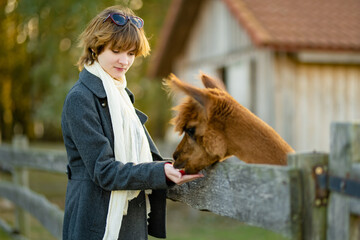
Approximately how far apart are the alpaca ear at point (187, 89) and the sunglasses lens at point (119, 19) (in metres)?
0.49

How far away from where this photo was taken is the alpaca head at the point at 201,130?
2.05 m

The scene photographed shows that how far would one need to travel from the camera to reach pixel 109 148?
2010 millimetres

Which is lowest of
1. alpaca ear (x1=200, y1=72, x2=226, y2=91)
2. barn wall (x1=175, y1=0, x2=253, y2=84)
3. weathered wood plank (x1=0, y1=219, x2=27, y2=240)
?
weathered wood plank (x1=0, y1=219, x2=27, y2=240)

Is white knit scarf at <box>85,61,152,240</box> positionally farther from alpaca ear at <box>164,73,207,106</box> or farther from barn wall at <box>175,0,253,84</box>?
barn wall at <box>175,0,253,84</box>

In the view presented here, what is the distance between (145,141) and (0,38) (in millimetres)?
15229

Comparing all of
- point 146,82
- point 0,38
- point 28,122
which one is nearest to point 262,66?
point 146,82

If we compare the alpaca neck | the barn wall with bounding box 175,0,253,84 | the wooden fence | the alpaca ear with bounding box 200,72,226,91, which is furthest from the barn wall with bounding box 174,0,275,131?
the wooden fence

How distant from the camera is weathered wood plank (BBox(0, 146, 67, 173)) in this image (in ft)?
13.6

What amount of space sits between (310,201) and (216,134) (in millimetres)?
799

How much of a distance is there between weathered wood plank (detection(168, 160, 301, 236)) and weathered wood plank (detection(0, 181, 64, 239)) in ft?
7.44

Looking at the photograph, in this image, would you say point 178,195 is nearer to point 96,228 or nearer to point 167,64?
point 96,228

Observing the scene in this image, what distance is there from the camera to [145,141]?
7.20ft

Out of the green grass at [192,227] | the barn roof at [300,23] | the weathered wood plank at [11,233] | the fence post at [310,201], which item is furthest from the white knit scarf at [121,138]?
the barn roof at [300,23]

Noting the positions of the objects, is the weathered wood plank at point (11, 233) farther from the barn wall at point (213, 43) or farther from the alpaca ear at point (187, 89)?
the alpaca ear at point (187, 89)
